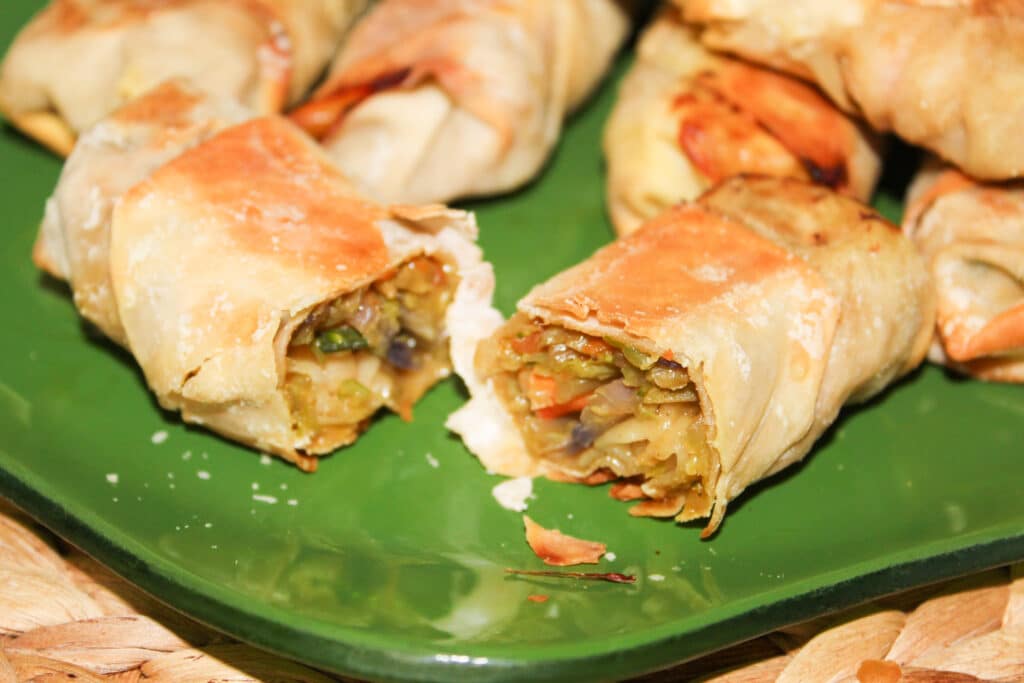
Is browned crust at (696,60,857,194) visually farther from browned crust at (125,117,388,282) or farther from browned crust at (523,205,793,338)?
browned crust at (125,117,388,282)

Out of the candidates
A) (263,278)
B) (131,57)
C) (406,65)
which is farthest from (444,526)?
(131,57)

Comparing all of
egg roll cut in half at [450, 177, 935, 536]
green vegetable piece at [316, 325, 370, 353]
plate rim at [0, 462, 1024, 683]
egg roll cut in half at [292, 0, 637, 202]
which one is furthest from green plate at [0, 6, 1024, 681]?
egg roll cut in half at [292, 0, 637, 202]

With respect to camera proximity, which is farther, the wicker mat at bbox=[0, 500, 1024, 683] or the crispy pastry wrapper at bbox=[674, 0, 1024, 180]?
the crispy pastry wrapper at bbox=[674, 0, 1024, 180]

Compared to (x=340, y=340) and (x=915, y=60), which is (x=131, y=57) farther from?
(x=915, y=60)

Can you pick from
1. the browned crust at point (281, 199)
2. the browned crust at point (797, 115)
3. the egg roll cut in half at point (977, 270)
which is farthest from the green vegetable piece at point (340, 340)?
the egg roll cut in half at point (977, 270)

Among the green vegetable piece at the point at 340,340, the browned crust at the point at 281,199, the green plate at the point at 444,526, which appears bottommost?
the green plate at the point at 444,526

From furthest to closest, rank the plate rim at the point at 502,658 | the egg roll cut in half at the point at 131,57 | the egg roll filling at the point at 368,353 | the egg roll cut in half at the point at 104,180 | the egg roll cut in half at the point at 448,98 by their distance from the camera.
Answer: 1. the egg roll cut in half at the point at 131,57
2. the egg roll cut in half at the point at 448,98
3. the egg roll cut in half at the point at 104,180
4. the egg roll filling at the point at 368,353
5. the plate rim at the point at 502,658

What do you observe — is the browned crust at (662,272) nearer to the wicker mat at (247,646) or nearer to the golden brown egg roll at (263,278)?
the golden brown egg roll at (263,278)
